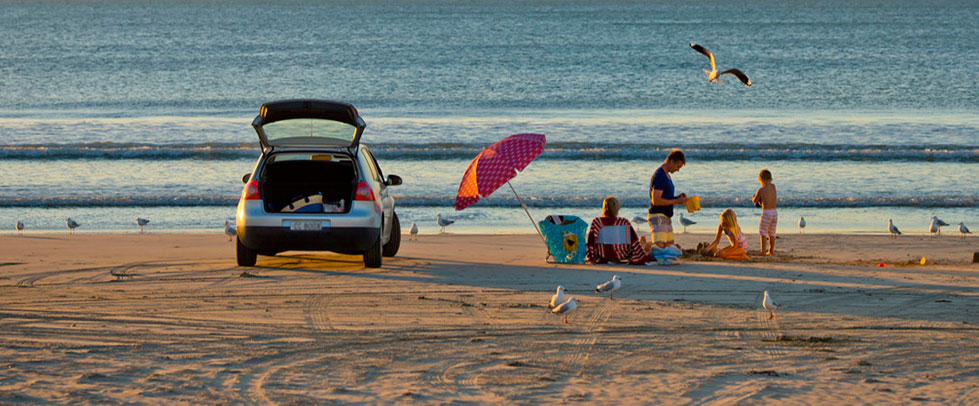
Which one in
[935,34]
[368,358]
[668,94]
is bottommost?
[368,358]

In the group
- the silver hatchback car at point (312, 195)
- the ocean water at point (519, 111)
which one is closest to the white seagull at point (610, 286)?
the silver hatchback car at point (312, 195)

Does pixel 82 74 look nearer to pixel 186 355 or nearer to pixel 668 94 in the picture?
pixel 668 94

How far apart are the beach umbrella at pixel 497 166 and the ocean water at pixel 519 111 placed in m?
4.75

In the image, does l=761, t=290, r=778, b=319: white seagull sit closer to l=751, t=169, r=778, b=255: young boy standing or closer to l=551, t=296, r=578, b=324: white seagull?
l=551, t=296, r=578, b=324: white seagull

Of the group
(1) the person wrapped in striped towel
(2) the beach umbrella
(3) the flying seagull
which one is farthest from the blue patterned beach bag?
(3) the flying seagull

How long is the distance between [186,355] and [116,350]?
56 centimetres

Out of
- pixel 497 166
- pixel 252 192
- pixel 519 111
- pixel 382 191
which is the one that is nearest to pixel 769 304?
pixel 497 166

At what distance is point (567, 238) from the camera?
39.2 feet

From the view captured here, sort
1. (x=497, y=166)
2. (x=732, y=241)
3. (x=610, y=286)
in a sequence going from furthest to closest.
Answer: (x=732, y=241) < (x=497, y=166) < (x=610, y=286)

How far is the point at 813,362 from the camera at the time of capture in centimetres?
722

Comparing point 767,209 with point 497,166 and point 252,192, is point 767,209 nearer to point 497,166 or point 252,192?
point 497,166

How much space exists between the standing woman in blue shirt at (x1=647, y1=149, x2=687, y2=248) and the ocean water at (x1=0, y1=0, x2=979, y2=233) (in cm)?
472

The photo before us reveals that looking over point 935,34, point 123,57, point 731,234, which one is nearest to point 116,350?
point 731,234

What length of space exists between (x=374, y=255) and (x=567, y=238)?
2296mm
